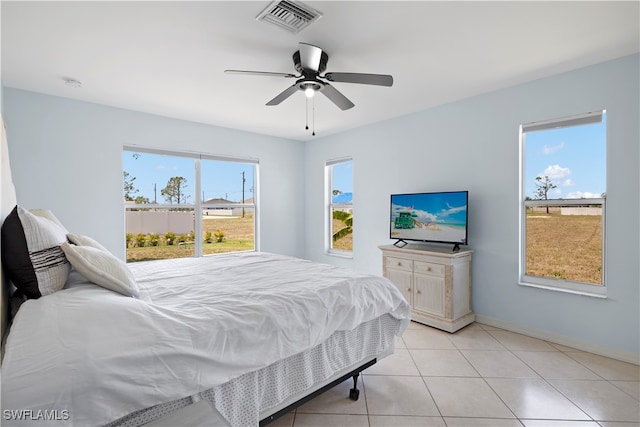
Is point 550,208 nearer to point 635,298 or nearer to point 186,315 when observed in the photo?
point 635,298

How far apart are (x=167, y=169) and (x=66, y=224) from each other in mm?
1331

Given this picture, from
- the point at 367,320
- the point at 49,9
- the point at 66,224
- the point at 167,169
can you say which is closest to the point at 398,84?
the point at 367,320

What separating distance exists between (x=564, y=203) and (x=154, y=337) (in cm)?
358

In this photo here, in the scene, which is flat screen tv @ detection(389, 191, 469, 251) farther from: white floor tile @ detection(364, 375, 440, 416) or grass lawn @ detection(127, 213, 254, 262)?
grass lawn @ detection(127, 213, 254, 262)

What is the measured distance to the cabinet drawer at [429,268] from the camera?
3.19m

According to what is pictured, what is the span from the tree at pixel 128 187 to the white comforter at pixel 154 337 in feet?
7.73

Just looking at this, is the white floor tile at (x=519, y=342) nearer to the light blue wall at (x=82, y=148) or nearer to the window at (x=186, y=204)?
the window at (x=186, y=204)

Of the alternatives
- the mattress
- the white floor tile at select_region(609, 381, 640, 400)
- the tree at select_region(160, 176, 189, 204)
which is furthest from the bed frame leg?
the tree at select_region(160, 176, 189, 204)

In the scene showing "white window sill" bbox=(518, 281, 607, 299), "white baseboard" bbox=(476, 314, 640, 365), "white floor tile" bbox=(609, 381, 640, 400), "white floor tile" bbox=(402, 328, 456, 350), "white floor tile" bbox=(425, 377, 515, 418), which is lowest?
"white floor tile" bbox=(402, 328, 456, 350)

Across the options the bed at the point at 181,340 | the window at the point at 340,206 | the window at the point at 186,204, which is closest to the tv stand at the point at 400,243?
the window at the point at 340,206

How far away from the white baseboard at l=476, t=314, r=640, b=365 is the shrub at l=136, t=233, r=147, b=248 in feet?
14.3

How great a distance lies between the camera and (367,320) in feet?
6.41

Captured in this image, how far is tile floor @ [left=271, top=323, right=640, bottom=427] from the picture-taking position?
5.97ft

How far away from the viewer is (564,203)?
9.50ft
